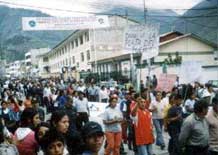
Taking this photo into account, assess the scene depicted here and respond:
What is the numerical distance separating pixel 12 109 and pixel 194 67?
5.72 metres

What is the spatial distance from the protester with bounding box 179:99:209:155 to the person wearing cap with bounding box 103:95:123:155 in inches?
130

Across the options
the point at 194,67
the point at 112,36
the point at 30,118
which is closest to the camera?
the point at 30,118

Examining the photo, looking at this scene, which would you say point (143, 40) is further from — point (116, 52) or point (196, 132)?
point (116, 52)

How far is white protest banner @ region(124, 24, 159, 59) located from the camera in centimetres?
Result: 1315

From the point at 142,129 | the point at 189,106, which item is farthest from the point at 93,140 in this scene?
the point at 189,106

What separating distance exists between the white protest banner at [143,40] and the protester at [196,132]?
6155mm

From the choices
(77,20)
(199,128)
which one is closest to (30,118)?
(199,128)

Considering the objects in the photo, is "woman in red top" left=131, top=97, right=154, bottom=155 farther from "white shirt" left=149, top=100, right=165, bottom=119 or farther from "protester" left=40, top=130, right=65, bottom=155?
"protester" left=40, top=130, right=65, bottom=155

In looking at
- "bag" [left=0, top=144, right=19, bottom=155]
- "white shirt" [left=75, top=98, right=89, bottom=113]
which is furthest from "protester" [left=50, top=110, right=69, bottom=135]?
"white shirt" [left=75, top=98, right=89, bottom=113]

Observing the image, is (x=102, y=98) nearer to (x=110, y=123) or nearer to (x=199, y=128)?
(x=110, y=123)

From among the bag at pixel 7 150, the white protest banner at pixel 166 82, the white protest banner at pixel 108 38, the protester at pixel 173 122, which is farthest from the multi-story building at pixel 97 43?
the bag at pixel 7 150

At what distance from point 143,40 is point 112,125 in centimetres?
359

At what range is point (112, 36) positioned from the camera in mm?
55281

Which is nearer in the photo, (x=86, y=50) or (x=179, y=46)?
(x=179, y=46)
